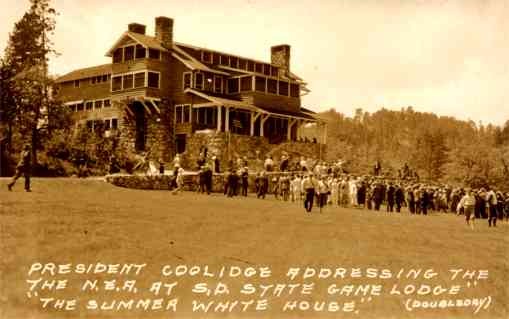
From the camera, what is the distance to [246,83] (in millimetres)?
47031

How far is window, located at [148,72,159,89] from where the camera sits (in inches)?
1698

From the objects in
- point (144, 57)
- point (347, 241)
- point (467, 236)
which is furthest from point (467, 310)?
point (144, 57)

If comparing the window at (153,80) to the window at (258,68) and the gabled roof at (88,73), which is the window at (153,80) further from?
the window at (258,68)

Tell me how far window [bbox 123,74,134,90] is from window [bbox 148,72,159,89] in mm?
1480

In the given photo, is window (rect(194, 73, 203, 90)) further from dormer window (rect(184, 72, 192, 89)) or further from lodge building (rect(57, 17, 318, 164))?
dormer window (rect(184, 72, 192, 89))

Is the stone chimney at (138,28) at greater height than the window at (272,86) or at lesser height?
greater

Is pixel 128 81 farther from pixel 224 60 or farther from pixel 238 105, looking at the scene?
pixel 224 60

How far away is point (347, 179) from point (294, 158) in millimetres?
10641

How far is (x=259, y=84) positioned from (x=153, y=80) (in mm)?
8504

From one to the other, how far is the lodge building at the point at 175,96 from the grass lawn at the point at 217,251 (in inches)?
909

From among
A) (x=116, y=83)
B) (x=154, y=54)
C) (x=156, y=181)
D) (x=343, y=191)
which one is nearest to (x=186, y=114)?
(x=154, y=54)

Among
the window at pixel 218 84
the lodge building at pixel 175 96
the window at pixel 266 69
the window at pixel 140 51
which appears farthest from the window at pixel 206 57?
the window at pixel 266 69

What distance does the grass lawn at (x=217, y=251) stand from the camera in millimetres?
11727

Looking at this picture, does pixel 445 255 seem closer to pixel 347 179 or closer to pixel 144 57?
pixel 347 179
